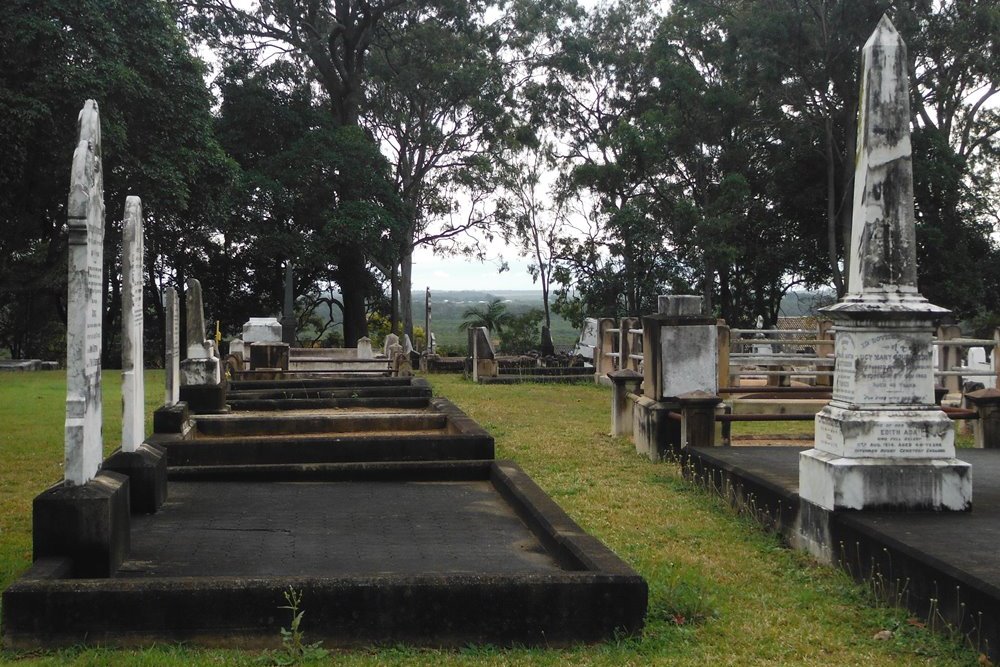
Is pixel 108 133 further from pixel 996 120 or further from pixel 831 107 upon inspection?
pixel 996 120

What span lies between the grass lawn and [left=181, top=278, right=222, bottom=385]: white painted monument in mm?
1241

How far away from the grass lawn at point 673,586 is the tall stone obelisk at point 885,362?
692mm

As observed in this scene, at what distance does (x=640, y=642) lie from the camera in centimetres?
468

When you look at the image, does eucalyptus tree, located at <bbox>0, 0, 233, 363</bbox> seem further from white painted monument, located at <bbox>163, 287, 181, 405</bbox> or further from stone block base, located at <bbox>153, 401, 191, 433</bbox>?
stone block base, located at <bbox>153, 401, 191, 433</bbox>

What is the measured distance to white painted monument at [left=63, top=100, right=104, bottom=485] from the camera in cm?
530

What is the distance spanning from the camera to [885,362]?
6215 mm

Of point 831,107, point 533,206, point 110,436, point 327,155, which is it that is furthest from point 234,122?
point 110,436

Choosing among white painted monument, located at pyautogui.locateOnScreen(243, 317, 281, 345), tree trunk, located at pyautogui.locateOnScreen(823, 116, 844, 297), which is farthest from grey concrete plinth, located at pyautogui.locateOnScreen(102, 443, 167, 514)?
tree trunk, located at pyautogui.locateOnScreen(823, 116, 844, 297)

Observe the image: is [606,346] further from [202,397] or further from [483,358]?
[202,397]

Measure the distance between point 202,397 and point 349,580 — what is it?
8459 millimetres

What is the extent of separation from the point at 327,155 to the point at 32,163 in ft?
37.0

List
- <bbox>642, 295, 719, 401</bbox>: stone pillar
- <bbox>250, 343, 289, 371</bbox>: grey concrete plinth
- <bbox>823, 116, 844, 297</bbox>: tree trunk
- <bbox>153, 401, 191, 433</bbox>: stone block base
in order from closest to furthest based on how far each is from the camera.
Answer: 1. <bbox>153, 401, 191, 433</bbox>: stone block base
2. <bbox>642, 295, 719, 401</bbox>: stone pillar
3. <bbox>250, 343, 289, 371</bbox>: grey concrete plinth
4. <bbox>823, 116, 844, 297</bbox>: tree trunk

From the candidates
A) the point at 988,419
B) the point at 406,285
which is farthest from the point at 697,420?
the point at 406,285

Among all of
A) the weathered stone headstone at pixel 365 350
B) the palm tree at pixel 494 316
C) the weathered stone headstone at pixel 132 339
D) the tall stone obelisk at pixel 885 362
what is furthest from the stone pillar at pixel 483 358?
the tall stone obelisk at pixel 885 362
